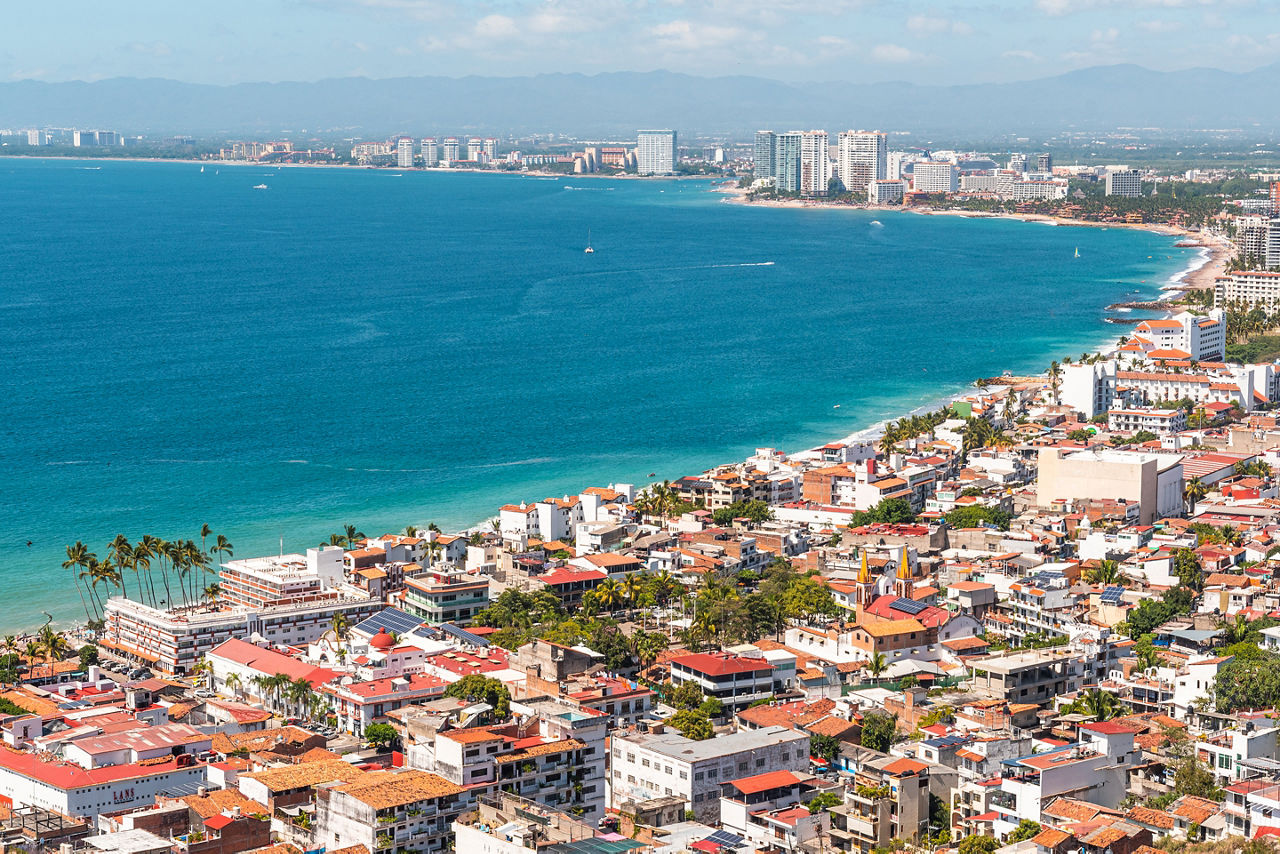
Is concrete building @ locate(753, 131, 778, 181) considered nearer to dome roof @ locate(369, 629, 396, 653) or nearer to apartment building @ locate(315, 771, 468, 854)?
dome roof @ locate(369, 629, 396, 653)

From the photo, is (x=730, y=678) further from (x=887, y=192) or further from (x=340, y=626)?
(x=887, y=192)

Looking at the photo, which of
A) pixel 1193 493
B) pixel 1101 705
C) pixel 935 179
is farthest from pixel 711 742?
pixel 935 179

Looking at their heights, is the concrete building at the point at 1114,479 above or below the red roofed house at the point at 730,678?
above

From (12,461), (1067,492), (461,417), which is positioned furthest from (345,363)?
(1067,492)

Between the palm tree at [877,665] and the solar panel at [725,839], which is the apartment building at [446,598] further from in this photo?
the solar panel at [725,839]

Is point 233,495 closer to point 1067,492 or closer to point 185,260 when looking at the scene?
point 1067,492

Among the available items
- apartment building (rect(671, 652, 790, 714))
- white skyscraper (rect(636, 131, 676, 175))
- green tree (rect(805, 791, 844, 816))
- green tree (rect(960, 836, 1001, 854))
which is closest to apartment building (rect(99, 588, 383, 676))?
apartment building (rect(671, 652, 790, 714))

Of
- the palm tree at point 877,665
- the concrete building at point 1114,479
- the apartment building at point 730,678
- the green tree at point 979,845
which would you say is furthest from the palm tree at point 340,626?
the concrete building at point 1114,479
